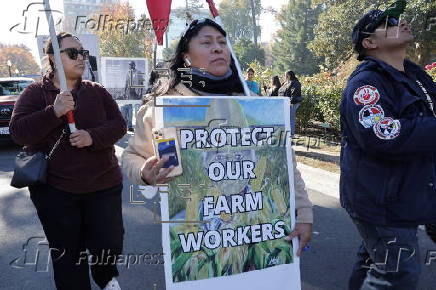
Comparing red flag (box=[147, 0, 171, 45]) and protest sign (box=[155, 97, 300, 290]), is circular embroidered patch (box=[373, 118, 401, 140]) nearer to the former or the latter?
protest sign (box=[155, 97, 300, 290])

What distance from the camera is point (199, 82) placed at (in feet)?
5.90

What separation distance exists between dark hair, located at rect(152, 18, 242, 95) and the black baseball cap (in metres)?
0.77

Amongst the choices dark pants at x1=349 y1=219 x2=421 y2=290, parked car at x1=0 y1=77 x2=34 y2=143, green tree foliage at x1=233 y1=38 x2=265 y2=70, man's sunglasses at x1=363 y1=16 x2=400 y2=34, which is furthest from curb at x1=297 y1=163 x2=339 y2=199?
green tree foliage at x1=233 y1=38 x2=265 y2=70

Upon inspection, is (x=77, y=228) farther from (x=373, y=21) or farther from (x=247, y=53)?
(x=247, y=53)

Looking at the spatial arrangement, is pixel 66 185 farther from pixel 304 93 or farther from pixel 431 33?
pixel 431 33

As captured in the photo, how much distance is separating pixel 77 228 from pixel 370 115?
1.76m

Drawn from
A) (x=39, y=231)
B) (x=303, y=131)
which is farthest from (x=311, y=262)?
(x=303, y=131)

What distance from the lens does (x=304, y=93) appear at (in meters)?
11.3

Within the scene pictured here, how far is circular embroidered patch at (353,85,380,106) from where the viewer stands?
1871mm

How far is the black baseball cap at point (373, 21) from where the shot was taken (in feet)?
6.78

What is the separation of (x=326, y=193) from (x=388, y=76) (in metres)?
3.83

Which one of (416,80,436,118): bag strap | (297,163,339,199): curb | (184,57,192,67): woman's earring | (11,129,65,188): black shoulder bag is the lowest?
(297,163,339,199): curb

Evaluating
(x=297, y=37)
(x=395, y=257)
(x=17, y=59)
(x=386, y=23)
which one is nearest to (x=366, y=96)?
(x=386, y=23)

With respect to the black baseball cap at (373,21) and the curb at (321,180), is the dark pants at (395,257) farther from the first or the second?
the curb at (321,180)
